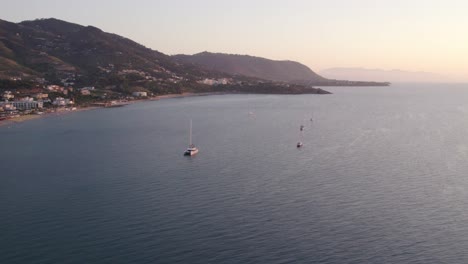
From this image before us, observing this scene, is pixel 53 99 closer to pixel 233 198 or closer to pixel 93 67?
pixel 93 67

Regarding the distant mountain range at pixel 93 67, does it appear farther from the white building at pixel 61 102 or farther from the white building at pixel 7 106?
the white building at pixel 7 106

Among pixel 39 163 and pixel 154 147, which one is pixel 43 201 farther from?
pixel 154 147

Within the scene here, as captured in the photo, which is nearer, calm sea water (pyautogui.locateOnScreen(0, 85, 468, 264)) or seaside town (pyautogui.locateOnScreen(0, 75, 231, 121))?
calm sea water (pyautogui.locateOnScreen(0, 85, 468, 264))

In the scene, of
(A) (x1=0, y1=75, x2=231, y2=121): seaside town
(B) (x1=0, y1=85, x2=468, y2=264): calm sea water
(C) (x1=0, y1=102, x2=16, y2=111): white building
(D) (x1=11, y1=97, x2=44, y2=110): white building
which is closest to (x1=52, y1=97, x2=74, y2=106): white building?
(A) (x1=0, y1=75, x2=231, y2=121): seaside town

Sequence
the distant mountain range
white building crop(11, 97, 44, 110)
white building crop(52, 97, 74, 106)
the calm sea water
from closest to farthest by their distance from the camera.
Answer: the calm sea water < white building crop(11, 97, 44, 110) < white building crop(52, 97, 74, 106) < the distant mountain range

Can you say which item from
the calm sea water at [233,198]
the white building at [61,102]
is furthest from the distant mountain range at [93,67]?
the calm sea water at [233,198]

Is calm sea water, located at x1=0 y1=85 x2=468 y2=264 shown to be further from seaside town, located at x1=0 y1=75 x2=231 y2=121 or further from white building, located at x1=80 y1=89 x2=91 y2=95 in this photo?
white building, located at x1=80 y1=89 x2=91 y2=95

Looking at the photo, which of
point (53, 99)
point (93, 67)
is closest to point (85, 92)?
point (53, 99)

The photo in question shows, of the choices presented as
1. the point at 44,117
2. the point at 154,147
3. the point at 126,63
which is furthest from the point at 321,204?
the point at 126,63
